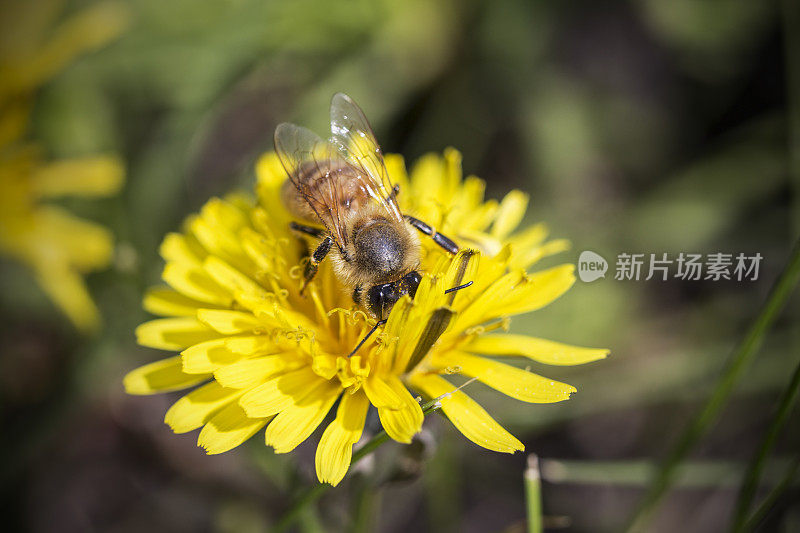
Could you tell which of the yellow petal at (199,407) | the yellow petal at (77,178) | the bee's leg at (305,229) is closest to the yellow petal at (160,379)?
the yellow petal at (199,407)

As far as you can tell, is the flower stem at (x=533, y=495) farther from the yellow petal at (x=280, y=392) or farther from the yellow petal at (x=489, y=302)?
the yellow petal at (x=280, y=392)

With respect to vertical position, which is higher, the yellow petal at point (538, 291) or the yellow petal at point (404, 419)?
the yellow petal at point (538, 291)

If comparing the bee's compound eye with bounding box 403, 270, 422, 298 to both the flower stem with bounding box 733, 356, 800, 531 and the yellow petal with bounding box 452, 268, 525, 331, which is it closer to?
the yellow petal with bounding box 452, 268, 525, 331

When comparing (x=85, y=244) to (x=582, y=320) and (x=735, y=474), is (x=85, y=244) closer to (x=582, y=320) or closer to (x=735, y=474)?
(x=582, y=320)

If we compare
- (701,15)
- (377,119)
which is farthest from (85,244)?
(701,15)

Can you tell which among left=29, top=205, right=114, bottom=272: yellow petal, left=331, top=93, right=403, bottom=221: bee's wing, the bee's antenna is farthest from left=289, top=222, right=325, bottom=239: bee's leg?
left=29, top=205, right=114, bottom=272: yellow petal

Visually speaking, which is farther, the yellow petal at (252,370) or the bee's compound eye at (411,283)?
the bee's compound eye at (411,283)

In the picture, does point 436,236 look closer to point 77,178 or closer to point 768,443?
point 768,443

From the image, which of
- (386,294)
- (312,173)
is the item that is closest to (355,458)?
(386,294)
